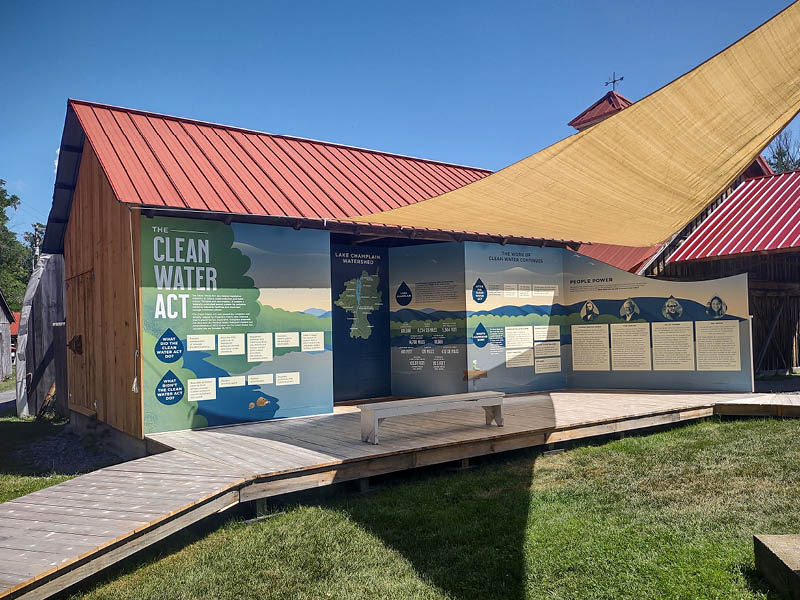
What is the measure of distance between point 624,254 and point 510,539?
9506 mm

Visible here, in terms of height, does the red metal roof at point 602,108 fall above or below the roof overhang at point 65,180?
above

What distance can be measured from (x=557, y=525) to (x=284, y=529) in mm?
2124

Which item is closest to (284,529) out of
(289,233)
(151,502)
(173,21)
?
(151,502)

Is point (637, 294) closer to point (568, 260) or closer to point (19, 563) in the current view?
point (568, 260)

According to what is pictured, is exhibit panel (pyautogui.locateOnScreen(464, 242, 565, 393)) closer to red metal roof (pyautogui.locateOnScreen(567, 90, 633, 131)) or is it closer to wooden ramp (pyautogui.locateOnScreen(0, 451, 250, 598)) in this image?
wooden ramp (pyautogui.locateOnScreen(0, 451, 250, 598))

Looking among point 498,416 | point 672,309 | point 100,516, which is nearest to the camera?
point 100,516

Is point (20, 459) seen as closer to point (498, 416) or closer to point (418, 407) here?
point (418, 407)

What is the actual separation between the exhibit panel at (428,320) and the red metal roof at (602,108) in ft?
33.7

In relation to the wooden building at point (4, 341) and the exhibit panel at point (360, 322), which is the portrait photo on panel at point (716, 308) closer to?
the exhibit panel at point (360, 322)

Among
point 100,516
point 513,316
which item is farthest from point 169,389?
point 513,316

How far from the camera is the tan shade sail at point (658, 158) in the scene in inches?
216

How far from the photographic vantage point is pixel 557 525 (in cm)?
499

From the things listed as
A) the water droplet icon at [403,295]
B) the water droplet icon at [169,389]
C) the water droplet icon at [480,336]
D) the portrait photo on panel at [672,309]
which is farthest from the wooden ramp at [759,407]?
the water droplet icon at [169,389]

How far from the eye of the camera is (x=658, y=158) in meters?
6.33
